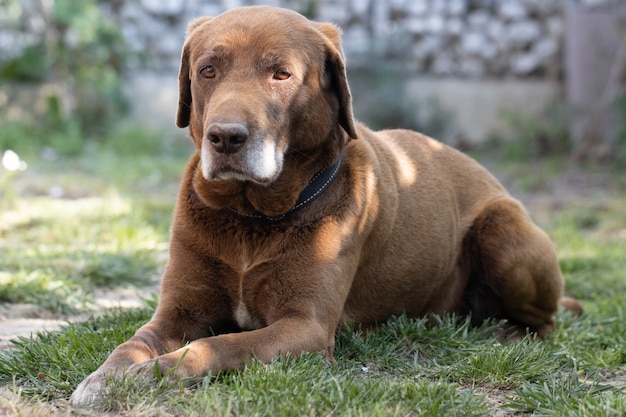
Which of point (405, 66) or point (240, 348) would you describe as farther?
point (405, 66)

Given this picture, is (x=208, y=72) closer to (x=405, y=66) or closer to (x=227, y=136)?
(x=227, y=136)

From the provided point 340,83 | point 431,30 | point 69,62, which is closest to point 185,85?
point 340,83

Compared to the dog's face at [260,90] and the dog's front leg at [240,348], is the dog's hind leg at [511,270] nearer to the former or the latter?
the dog's face at [260,90]

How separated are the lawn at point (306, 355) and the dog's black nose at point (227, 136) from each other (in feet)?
2.64

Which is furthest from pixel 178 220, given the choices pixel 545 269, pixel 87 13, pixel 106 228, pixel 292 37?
pixel 87 13

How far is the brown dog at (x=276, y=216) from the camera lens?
3096mm

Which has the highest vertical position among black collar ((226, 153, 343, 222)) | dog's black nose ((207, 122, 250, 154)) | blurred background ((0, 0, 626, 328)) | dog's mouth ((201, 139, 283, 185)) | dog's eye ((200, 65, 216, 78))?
dog's eye ((200, 65, 216, 78))

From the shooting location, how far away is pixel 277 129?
3.22 m

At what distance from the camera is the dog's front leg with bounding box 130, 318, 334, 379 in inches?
114

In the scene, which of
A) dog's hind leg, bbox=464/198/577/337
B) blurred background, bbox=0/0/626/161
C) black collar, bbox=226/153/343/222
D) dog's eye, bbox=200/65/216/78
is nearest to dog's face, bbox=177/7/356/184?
dog's eye, bbox=200/65/216/78

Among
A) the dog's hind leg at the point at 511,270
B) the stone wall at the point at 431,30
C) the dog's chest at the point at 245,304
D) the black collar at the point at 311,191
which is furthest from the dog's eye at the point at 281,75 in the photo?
the stone wall at the point at 431,30

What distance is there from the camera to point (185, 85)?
3639mm

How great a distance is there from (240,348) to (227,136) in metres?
0.77

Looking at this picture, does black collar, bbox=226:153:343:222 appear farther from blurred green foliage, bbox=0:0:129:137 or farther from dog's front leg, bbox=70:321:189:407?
blurred green foliage, bbox=0:0:129:137
